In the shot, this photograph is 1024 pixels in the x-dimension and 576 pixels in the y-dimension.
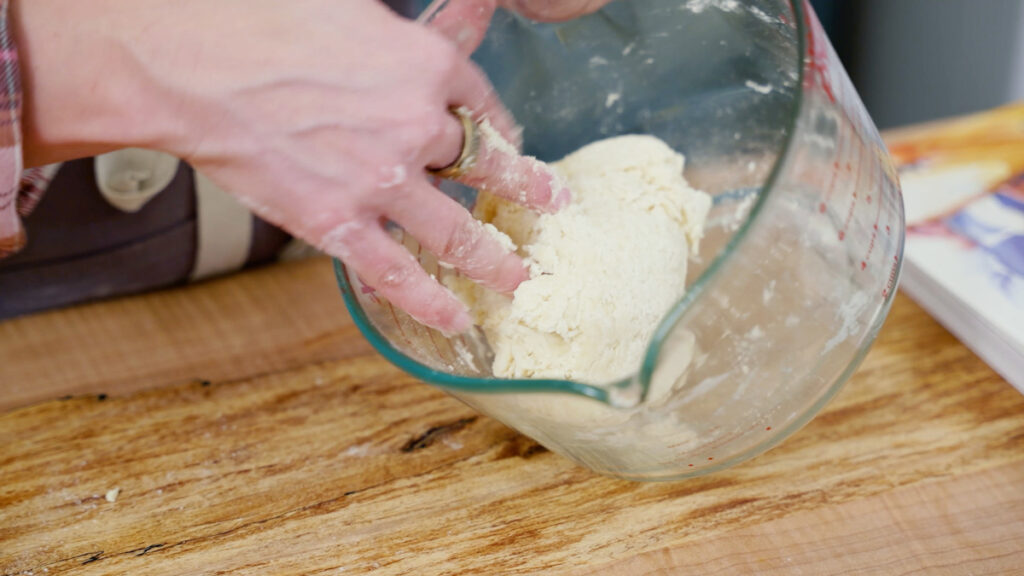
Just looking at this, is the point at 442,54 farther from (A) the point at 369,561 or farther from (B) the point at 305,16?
(A) the point at 369,561

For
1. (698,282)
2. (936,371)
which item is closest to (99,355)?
(698,282)

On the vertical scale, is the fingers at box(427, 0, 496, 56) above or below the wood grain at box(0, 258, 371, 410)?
above

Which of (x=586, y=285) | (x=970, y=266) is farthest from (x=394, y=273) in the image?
(x=970, y=266)

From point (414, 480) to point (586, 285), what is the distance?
0.23 metres

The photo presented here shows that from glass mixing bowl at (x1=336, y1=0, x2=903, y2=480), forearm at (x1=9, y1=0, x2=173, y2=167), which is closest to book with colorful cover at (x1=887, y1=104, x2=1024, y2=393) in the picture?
glass mixing bowl at (x1=336, y1=0, x2=903, y2=480)

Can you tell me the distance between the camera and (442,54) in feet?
1.74

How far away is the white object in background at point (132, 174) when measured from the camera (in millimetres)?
901

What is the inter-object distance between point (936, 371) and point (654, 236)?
0.32 metres

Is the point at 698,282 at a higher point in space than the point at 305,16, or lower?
lower

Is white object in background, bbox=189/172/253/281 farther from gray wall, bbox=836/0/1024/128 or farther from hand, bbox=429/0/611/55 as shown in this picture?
gray wall, bbox=836/0/1024/128

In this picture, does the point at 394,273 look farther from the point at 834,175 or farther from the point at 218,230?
the point at 218,230

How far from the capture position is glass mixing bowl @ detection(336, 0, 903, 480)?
1.56 ft

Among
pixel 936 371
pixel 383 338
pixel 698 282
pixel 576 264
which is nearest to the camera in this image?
pixel 698 282

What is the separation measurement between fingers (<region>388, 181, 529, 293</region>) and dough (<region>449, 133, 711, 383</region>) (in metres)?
0.02
